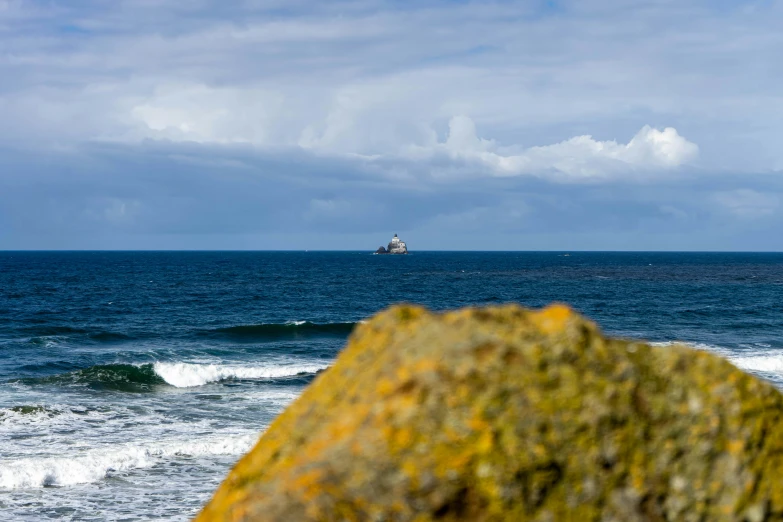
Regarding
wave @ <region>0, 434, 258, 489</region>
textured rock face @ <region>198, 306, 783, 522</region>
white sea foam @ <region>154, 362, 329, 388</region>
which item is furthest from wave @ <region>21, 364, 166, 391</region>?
textured rock face @ <region>198, 306, 783, 522</region>

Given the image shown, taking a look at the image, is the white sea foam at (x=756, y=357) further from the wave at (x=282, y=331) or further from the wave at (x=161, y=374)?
the wave at (x=282, y=331)

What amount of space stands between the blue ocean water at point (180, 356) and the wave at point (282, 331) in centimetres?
20

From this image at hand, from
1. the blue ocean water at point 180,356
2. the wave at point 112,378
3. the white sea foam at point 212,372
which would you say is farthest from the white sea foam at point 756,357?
the wave at point 112,378

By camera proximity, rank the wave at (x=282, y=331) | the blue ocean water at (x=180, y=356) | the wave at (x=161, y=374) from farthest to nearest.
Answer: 1. the wave at (x=282, y=331)
2. the wave at (x=161, y=374)
3. the blue ocean water at (x=180, y=356)

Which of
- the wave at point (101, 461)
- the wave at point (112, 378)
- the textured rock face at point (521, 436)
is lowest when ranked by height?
the wave at point (112, 378)

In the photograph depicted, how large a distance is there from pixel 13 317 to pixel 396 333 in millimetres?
58679

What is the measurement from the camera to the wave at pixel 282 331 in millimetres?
46750

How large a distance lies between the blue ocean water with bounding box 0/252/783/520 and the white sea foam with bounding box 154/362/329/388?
95 millimetres

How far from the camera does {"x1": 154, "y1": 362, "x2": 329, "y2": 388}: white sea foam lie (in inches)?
1253

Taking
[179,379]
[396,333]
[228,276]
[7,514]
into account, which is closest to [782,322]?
[179,379]

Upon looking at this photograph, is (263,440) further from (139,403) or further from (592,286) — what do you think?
(592,286)

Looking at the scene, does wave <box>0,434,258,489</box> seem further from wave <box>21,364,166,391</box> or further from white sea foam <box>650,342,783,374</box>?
white sea foam <box>650,342,783,374</box>

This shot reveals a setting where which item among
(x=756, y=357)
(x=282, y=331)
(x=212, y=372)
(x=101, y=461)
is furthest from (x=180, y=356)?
(x=756, y=357)

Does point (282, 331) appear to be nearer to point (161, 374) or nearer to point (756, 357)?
point (161, 374)
